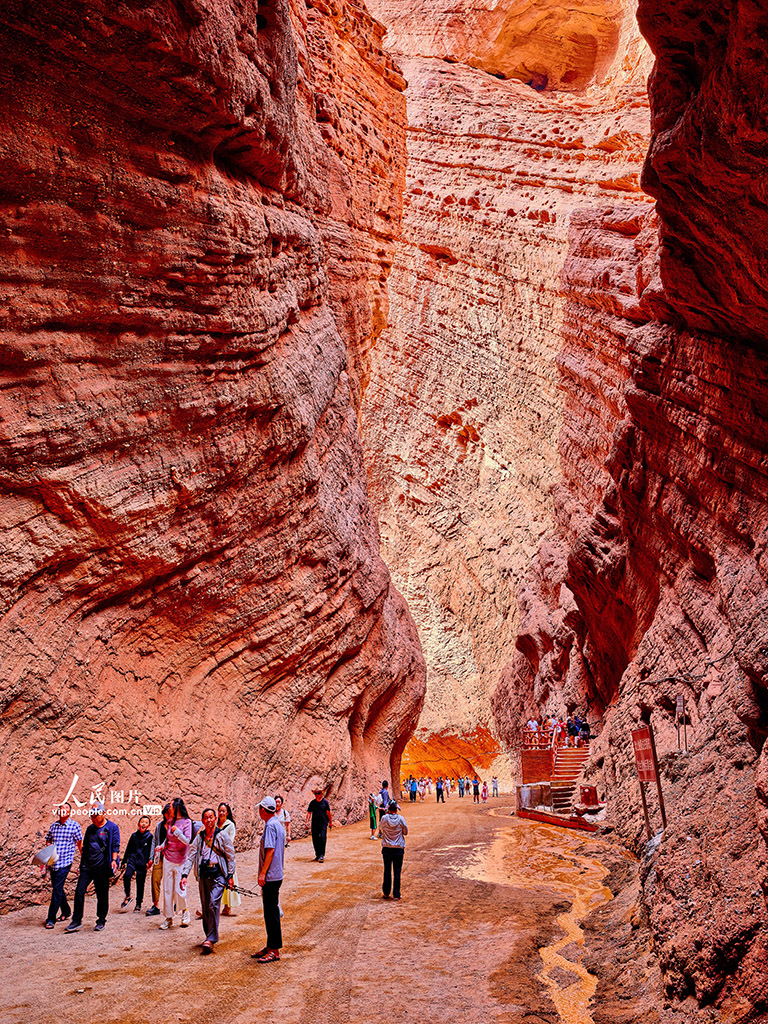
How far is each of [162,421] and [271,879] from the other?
22.2ft

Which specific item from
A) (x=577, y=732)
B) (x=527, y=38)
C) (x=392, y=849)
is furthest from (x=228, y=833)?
(x=527, y=38)

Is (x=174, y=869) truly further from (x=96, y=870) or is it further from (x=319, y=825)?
(x=319, y=825)

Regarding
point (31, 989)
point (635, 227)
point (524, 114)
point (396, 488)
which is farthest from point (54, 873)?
point (524, 114)

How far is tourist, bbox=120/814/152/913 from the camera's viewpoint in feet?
28.1

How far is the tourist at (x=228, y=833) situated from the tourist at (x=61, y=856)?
1519mm

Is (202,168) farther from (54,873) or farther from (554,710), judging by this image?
(554,710)

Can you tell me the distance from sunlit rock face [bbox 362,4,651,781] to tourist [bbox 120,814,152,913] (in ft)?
106

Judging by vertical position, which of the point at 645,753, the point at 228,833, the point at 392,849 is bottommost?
the point at 392,849

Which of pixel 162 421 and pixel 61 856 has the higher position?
A: pixel 162 421

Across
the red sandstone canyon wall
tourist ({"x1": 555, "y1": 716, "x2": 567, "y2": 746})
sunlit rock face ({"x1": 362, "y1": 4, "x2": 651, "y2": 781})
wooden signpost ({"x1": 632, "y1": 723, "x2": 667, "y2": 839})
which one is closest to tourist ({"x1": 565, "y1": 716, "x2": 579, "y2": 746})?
tourist ({"x1": 555, "y1": 716, "x2": 567, "y2": 746})

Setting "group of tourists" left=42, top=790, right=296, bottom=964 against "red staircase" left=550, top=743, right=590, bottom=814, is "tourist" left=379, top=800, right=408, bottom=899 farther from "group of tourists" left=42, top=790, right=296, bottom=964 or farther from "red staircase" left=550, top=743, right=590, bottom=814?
"red staircase" left=550, top=743, right=590, bottom=814

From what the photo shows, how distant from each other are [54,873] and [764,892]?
6739 mm

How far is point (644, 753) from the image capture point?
8758 mm

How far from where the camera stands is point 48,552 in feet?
31.3
